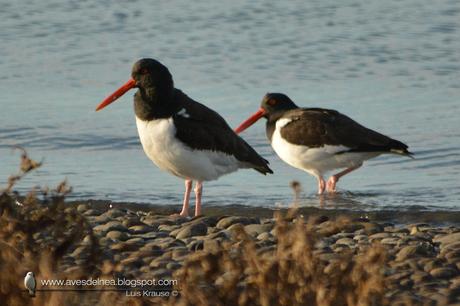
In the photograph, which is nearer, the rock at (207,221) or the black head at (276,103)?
the rock at (207,221)

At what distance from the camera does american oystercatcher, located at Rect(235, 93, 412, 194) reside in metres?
10.5

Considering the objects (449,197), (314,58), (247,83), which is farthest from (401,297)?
(314,58)

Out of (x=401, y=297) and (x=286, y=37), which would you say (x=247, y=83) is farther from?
(x=401, y=297)

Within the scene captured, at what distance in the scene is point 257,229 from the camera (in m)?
8.02

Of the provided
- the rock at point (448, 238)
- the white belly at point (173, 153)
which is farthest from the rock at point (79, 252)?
the rock at point (448, 238)

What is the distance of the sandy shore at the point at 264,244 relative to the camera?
6.50 metres

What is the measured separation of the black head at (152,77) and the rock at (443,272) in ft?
9.84

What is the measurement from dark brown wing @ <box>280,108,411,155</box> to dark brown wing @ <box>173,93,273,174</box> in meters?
1.04

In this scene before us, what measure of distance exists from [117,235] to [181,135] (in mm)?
1300

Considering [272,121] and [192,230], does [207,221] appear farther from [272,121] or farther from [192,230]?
[272,121]

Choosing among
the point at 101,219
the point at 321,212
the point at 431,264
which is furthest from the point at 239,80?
the point at 431,264

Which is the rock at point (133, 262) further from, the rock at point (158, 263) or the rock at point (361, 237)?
the rock at point (361, 237)

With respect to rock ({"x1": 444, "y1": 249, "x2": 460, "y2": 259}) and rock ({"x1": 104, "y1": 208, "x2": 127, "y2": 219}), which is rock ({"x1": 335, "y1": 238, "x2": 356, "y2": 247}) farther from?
rock ({"x1": 104, "y1": 208, "x2": 127, "y2": 219})

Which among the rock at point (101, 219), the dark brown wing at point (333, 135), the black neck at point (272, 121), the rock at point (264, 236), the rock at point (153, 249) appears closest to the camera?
the rock at point (153, 249)
